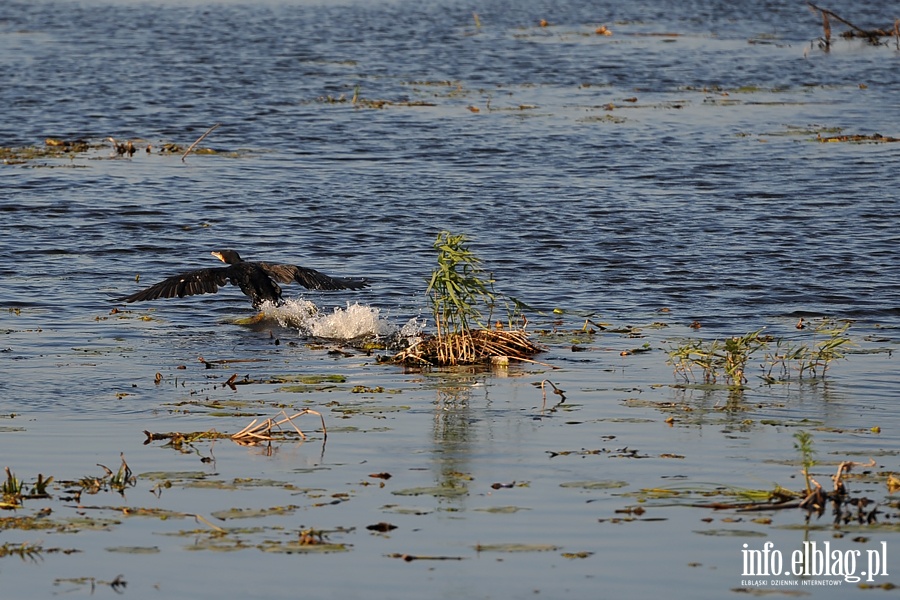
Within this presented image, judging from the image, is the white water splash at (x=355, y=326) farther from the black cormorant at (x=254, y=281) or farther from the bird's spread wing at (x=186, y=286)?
the bird's spread wing at (x=186, y=286)

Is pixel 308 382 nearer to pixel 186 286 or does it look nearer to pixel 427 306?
pixel 186 286

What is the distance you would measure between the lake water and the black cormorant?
0.99ft

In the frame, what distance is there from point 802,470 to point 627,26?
28.4m

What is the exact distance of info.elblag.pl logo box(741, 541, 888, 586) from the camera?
6465 millimetres

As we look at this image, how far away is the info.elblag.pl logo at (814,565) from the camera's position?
6.46 metres

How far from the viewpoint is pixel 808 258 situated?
1491 centimetres

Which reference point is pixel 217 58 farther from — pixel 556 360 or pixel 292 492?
pixel 292 492

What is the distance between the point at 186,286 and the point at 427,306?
2.08 meters

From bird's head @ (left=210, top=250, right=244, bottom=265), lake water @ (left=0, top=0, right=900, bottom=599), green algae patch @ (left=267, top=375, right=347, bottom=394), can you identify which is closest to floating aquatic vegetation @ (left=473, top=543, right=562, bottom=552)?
lake water @ (left=0, top=0, right=900, bottom=599)

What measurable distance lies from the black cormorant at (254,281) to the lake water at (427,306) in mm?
302

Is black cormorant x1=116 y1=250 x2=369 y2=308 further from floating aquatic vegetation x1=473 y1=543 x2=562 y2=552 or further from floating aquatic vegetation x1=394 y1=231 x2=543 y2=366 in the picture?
floating aquatic vegetation x1=473 y1=543 x2=562 y2=552

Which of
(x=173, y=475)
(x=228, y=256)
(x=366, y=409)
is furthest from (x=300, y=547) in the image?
(x=228, y=256)

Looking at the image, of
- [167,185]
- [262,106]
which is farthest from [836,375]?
[262,106]

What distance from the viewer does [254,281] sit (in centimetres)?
1258
